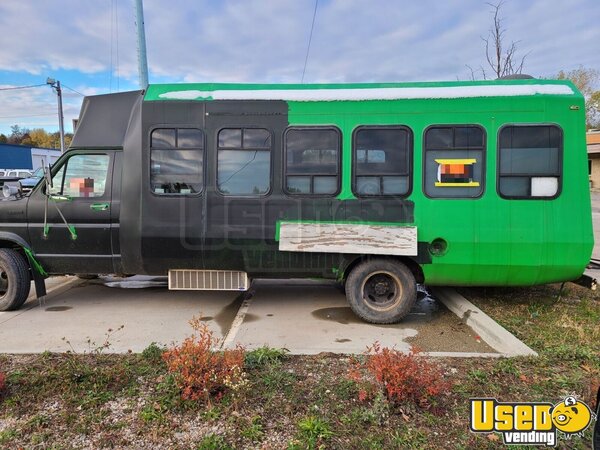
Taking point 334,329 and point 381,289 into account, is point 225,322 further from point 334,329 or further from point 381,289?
point 381,289

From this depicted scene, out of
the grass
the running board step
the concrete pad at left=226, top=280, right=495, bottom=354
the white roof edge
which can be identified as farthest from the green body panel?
the running board step

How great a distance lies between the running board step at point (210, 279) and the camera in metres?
5.22

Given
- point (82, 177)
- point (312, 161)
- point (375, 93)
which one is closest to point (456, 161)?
point (375, 93)

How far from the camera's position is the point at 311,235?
492 cm

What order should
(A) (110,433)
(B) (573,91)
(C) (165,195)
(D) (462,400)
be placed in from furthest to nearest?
(C) (165,195) < (B) (573,91) < (D) (462,400) < (A) (110,433)

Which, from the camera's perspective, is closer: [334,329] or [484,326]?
[484,326]

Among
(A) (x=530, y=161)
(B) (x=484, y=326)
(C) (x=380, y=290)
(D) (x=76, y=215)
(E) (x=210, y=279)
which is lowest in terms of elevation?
(B) (x=484, y=326)

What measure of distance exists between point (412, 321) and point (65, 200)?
4.80 meters

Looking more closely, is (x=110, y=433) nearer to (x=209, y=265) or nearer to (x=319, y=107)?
(x=209, y=265)

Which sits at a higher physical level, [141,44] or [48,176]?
[141,44]

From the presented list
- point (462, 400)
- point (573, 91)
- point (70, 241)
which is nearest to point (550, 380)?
point (462, 400)

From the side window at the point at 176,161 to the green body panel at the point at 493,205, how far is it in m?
1.27

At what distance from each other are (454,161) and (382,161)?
84cm

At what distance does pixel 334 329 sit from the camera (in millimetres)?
4887
